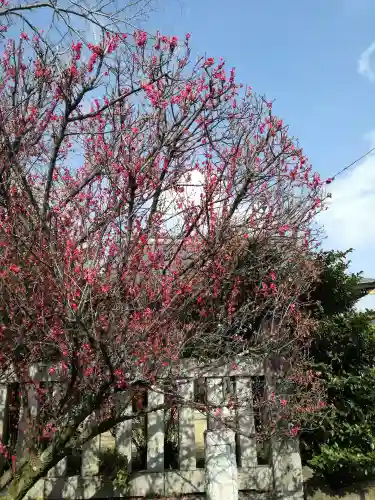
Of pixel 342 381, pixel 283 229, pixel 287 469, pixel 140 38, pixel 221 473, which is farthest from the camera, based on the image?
→ pixel 283 229

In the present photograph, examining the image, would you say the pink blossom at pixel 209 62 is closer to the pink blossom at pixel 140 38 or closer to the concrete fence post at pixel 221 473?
the pink blossom at pixel 140 38

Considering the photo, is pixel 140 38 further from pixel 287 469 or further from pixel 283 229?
pixel 287 469

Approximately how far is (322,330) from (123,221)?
123 inches

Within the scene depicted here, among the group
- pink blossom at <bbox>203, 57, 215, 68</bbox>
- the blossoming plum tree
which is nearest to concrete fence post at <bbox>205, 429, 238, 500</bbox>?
the blossoming plum tree

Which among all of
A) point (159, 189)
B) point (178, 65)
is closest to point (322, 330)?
point (159, 189)

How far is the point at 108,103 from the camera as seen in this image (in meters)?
5.07

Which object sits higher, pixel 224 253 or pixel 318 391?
pixel 224 253

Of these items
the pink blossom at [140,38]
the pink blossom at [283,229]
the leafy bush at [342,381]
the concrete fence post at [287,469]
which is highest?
the pink blossom at [140,38]

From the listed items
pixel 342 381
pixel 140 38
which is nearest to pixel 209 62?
pixel 140 38

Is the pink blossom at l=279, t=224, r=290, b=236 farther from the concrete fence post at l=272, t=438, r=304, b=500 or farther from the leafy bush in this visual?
the concrete fence post at l=272, t=438, r=304, b=500

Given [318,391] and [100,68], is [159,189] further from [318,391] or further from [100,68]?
[318,391]

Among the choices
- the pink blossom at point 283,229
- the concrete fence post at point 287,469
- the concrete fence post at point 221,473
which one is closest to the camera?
the concrete fence post at point 221,473

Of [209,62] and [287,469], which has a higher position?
[209,62]

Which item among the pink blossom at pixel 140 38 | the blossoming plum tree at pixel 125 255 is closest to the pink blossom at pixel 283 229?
the blossoming plum tree at pixel 125 255
